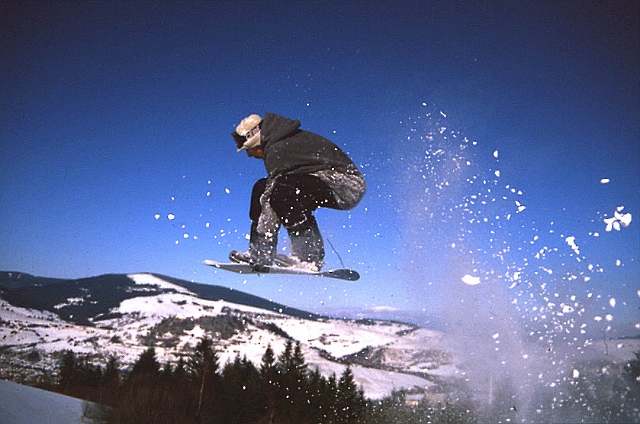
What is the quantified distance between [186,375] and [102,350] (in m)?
35.2

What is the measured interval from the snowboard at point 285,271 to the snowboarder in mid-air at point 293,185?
0.26ft

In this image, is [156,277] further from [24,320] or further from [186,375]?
[186,375]

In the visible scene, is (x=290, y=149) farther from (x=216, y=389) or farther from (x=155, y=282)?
(x=155, y=282)

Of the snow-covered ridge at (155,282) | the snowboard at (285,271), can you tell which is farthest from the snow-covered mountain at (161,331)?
the snowboard at (285,271)

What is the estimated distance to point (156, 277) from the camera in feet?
329

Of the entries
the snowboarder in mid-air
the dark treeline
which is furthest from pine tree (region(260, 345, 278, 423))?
the snowboarder in mid-air

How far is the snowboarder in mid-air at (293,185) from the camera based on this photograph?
15.0ft

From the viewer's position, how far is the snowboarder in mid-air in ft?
15.0

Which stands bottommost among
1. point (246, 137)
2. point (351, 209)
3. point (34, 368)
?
point (34, 368)

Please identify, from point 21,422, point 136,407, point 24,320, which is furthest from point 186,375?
point 24,320

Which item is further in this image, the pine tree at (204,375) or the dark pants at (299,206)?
the pine tree at (204,375)

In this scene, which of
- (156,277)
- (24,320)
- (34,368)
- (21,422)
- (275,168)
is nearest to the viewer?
(275,168)

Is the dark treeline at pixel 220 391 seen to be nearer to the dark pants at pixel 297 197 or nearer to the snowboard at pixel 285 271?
the snowboard at pixel 285 271

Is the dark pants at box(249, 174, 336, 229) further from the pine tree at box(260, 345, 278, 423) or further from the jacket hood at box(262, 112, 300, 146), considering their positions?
the pine tree at box(260, 345, 278, 423)
